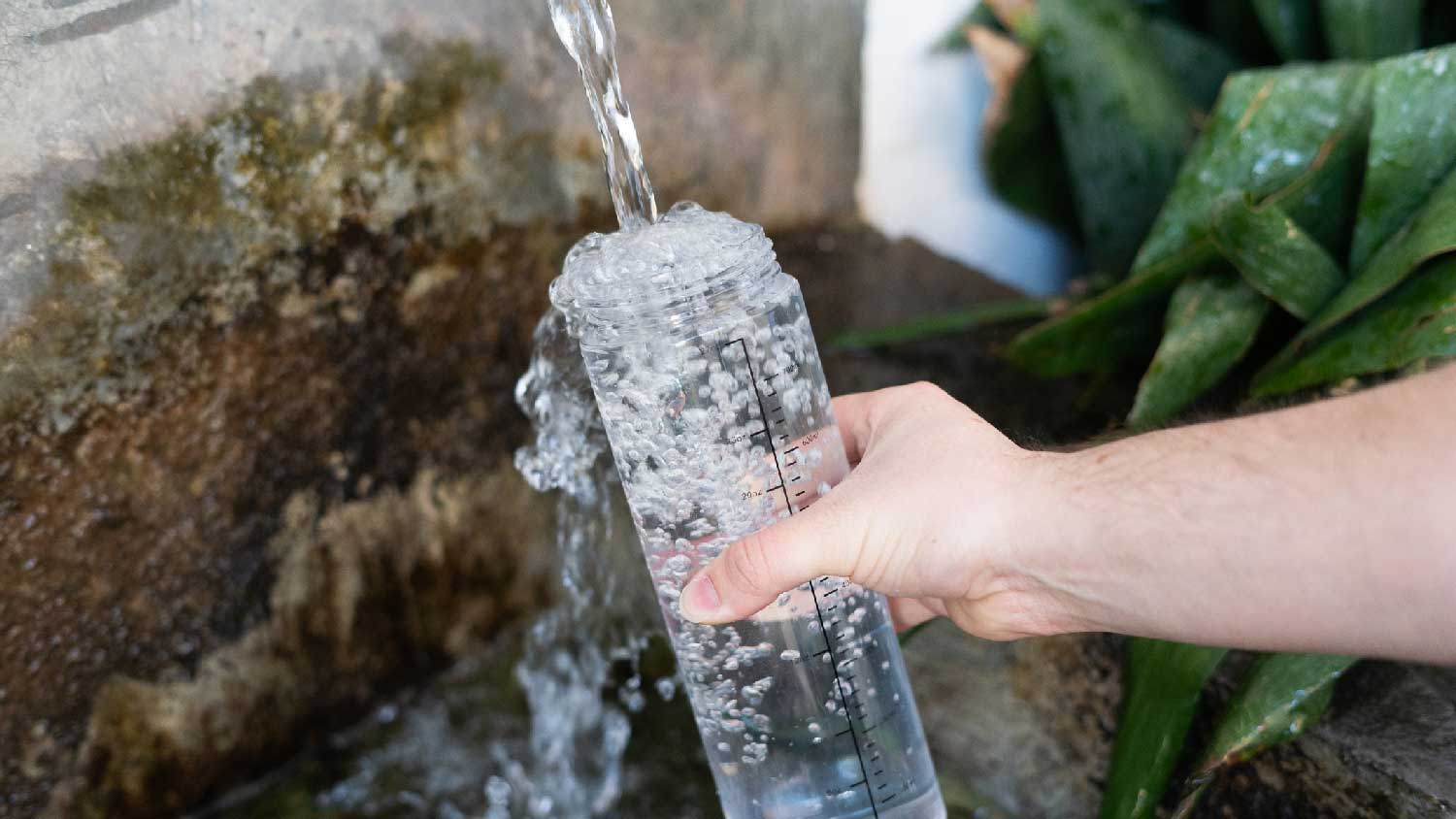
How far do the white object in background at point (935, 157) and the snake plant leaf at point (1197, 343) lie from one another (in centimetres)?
82

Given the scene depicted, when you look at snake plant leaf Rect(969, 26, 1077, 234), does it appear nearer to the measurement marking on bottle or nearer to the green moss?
the green moss

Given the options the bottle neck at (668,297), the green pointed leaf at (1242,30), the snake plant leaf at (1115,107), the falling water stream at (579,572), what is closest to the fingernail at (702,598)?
the bottle neck at (668,297)

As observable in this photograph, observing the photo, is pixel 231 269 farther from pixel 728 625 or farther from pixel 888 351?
pixel 888 351

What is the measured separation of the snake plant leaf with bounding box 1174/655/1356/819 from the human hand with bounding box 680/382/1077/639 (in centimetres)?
24

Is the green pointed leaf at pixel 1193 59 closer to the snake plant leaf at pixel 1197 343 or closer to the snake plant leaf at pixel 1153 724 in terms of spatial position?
the snake plant leaf at pixel 1197 343

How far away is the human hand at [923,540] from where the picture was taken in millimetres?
821

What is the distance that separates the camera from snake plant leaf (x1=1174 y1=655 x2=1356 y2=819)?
3.22ft

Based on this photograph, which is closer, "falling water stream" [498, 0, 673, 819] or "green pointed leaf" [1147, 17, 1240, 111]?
"falling water stream" [498, 0, 673, 819]

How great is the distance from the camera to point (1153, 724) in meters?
1.06

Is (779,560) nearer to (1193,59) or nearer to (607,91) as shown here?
(607,91)

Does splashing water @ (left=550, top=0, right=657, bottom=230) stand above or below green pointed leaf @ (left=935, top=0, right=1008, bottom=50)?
above

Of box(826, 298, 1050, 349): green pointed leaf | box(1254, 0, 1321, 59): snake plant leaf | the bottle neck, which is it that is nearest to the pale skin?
the bottle neck

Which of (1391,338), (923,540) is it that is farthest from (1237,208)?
(923,540)

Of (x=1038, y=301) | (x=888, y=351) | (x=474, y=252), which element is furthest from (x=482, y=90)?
(x=1038, y=301)
